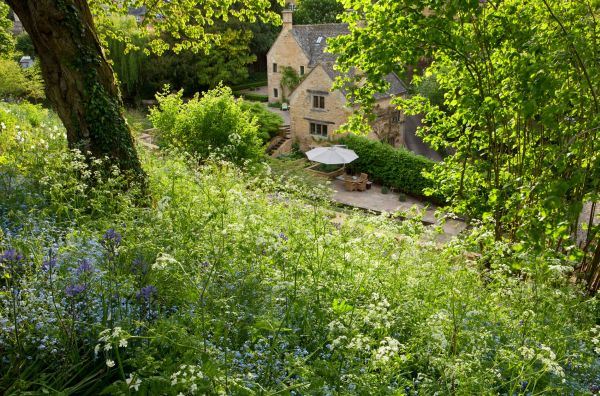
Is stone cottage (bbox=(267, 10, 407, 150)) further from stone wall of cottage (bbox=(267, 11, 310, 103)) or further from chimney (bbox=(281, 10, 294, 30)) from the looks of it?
stone wall of cottage (bbox=(267, 11, 310, 103))

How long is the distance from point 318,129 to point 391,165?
Answer: 6.78m

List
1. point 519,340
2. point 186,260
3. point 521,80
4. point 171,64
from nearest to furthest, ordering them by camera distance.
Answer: point 519,340
point 186,260
point 521,80
point 171,64

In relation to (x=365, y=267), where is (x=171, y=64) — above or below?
above

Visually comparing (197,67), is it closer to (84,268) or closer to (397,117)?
(397,117)

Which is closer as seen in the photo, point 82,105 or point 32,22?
point 32,22

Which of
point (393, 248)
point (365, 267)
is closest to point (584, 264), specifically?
point (393, 248)

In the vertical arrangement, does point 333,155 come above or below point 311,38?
below

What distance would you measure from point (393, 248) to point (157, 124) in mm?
19420

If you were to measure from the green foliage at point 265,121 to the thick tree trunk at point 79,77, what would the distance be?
22937mm

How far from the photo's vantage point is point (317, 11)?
52500mm

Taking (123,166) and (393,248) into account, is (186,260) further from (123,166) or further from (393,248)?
(123,166)

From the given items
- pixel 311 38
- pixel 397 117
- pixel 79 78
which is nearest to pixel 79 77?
pixel 79 78

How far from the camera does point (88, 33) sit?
7262 mm

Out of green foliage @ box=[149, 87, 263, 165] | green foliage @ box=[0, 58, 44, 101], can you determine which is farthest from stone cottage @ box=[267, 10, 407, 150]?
green foliage @ box=[0, 58, 44, 101]
